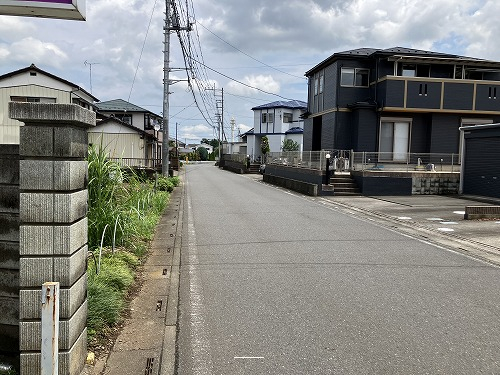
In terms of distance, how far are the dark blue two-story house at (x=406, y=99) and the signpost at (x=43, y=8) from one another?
20976 millimetres

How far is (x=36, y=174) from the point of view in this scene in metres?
3.27

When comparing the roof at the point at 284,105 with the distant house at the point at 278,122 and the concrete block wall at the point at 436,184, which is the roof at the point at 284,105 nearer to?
the distant house at the point at 278,122

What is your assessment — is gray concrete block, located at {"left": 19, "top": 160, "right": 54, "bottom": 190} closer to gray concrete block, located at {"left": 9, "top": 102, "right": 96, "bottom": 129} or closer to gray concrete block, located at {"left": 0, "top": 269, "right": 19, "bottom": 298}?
gray concrete block, located at {"left": 9, "top": 102, "right": 96, "bottom": 129}

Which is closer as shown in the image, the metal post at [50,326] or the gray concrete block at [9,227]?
the metal post at [50,326]

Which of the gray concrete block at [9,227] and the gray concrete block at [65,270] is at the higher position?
the gray concrete block at [9,227]

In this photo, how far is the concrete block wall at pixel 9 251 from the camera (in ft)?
11.4

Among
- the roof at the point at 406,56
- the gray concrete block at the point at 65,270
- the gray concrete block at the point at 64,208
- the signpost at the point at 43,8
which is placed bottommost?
the gray concrete block at the point at 65,270

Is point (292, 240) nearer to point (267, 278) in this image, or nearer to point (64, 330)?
point (267, 278)

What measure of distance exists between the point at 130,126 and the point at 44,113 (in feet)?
109

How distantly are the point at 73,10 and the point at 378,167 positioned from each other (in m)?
19.6

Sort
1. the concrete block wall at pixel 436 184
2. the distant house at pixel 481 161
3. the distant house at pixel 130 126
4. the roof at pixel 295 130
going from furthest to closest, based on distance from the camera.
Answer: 1. the roof at pixel 295 130
2. the distant house at pixel 130 126
3. the concrete block wall at pixel 436 184
4. the distant house at pixel 481 161

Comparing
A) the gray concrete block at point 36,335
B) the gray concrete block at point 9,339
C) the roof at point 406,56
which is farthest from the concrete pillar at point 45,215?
the roof at point 406,56

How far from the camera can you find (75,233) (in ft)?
11.4

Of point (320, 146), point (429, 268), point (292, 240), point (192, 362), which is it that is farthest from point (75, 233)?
point (320, 146)
